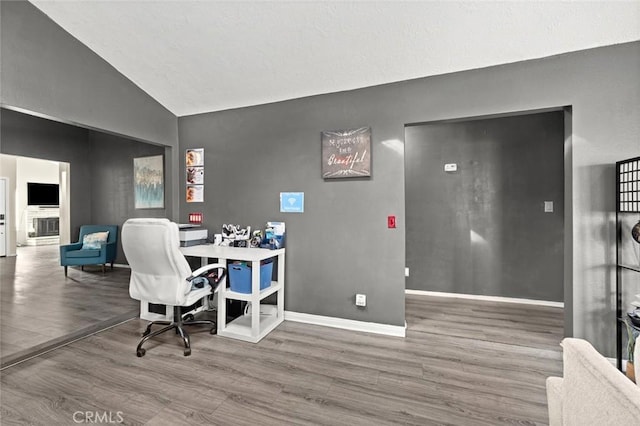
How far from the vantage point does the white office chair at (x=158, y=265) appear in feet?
7.23

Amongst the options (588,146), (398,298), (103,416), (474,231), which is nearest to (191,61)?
(103,416)

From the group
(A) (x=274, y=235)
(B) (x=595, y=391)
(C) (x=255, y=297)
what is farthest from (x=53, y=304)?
(B) (x=595, y=391)

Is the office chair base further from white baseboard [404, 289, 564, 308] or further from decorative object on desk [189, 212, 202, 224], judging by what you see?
white baseboard [404, 289, 564, 308]

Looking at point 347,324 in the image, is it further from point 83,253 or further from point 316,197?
point 83,253

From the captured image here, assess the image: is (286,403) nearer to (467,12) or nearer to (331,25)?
(331,25)

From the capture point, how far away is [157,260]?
226cm

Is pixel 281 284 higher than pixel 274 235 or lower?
lower

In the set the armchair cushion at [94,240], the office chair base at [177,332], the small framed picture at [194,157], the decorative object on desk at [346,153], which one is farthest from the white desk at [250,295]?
the armchair cushion at [94,240]

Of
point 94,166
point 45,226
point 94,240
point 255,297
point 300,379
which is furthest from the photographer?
point 45,226

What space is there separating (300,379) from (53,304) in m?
3.47

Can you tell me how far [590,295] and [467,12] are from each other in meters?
2.39

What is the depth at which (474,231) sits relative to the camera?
3787 millimetres

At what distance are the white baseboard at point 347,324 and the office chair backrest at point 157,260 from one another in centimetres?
123

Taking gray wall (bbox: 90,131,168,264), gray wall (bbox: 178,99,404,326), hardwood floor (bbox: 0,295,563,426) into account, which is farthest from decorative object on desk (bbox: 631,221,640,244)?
gray wall (bbox: 90,131,168,264)
